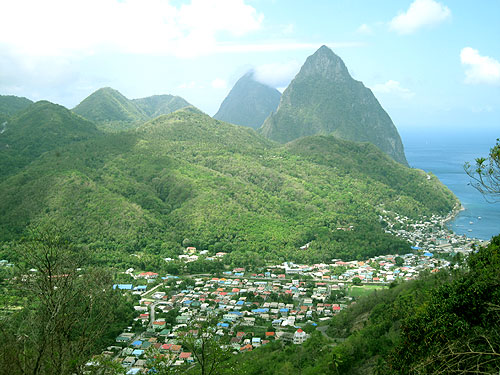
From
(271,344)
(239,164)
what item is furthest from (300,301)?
(239,164)

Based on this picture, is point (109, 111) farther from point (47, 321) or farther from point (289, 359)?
point (47, 321)

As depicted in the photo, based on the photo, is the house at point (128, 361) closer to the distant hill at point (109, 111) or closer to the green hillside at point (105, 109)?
the distant hill at point (109, 111)

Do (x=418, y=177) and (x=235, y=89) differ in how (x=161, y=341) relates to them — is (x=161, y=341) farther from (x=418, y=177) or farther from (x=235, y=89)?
(x=235, y=89)

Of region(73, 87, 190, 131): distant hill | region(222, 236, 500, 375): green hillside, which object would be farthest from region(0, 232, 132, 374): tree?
Result: region(73, 87, 190, 131): distant hill

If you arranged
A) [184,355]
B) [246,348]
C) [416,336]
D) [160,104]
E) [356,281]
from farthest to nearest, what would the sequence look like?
[160,104]
[356,281]
[246,348]
[184,355]
[416,336]

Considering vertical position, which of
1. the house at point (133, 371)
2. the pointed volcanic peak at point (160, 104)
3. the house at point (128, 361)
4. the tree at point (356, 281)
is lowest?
the house at point (128, 361)

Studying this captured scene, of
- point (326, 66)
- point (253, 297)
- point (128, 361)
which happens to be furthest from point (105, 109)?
point (128, 361)

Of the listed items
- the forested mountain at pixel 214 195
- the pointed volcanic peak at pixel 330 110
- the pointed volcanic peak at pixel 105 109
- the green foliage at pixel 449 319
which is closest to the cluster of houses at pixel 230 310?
the forested mountain at pixel 214 195
